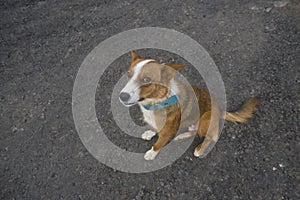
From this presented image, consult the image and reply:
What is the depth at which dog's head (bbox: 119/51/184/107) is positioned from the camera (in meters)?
2.70

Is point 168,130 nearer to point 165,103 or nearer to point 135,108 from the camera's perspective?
point 165,103

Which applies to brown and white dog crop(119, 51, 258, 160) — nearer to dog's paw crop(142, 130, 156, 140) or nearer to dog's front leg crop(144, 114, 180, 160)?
dog's front leg crop(144, 114, 180, 160)

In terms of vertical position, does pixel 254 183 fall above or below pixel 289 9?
below

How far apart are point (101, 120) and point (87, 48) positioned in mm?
1475

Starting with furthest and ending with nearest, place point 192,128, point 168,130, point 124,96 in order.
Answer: point 192,128 < point 168,130 < point 124,96

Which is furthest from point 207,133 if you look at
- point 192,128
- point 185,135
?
point 185,135

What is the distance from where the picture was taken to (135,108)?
13.0ft

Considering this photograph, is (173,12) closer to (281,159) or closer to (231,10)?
(231,10)

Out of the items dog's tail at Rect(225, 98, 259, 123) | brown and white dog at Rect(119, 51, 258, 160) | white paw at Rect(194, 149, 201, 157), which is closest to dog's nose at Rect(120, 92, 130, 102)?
brown and white dog at Rect(119, 51, 258, 160)

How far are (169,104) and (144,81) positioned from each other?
0.39m

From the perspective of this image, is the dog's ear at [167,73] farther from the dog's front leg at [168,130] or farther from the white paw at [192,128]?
the white paw at [192,128]

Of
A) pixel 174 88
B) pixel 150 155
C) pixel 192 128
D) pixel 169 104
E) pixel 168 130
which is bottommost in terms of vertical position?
pixel 150 155

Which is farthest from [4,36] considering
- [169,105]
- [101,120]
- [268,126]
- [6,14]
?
[268,126]

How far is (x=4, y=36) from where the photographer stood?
5.22m
